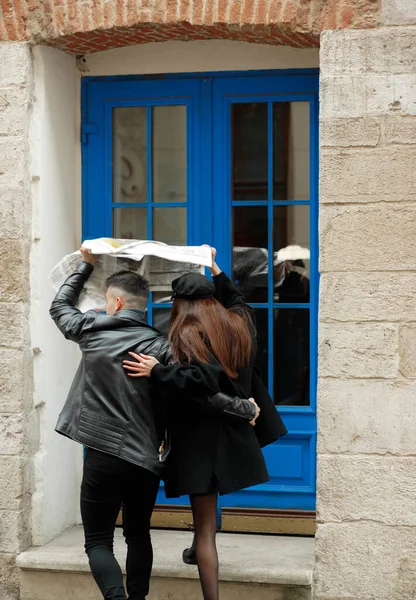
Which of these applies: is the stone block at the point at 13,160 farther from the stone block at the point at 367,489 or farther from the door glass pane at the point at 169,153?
the stone block at the point at 367,489

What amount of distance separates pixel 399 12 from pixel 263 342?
212 centimetres

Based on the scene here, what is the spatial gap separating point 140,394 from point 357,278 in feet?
4.36

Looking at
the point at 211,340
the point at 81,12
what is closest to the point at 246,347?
the point at 211,340

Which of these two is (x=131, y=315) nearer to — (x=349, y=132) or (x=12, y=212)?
(x=12, y=212)

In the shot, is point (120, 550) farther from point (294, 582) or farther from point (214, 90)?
point (214, 90)

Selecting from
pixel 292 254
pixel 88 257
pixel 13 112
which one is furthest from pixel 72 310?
pixel 292 254

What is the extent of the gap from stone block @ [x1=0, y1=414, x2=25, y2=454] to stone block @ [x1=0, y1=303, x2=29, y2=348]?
1.36 feet

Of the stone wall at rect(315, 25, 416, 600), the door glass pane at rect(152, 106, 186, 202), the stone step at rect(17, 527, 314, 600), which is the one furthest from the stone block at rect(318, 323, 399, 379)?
the door glass pane at rect(152, 106, 186, 202)

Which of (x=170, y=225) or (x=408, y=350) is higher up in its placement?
(x=170, y=225)

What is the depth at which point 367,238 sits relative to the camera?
208 inches

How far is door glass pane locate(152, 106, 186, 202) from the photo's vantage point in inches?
251

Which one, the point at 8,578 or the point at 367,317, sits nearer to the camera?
the point at 367,317

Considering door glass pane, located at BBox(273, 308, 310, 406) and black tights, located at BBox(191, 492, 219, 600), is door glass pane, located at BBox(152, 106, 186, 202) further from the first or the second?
black tights, located at BBox(191, 492, 219, 600)

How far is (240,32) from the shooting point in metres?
5.63
